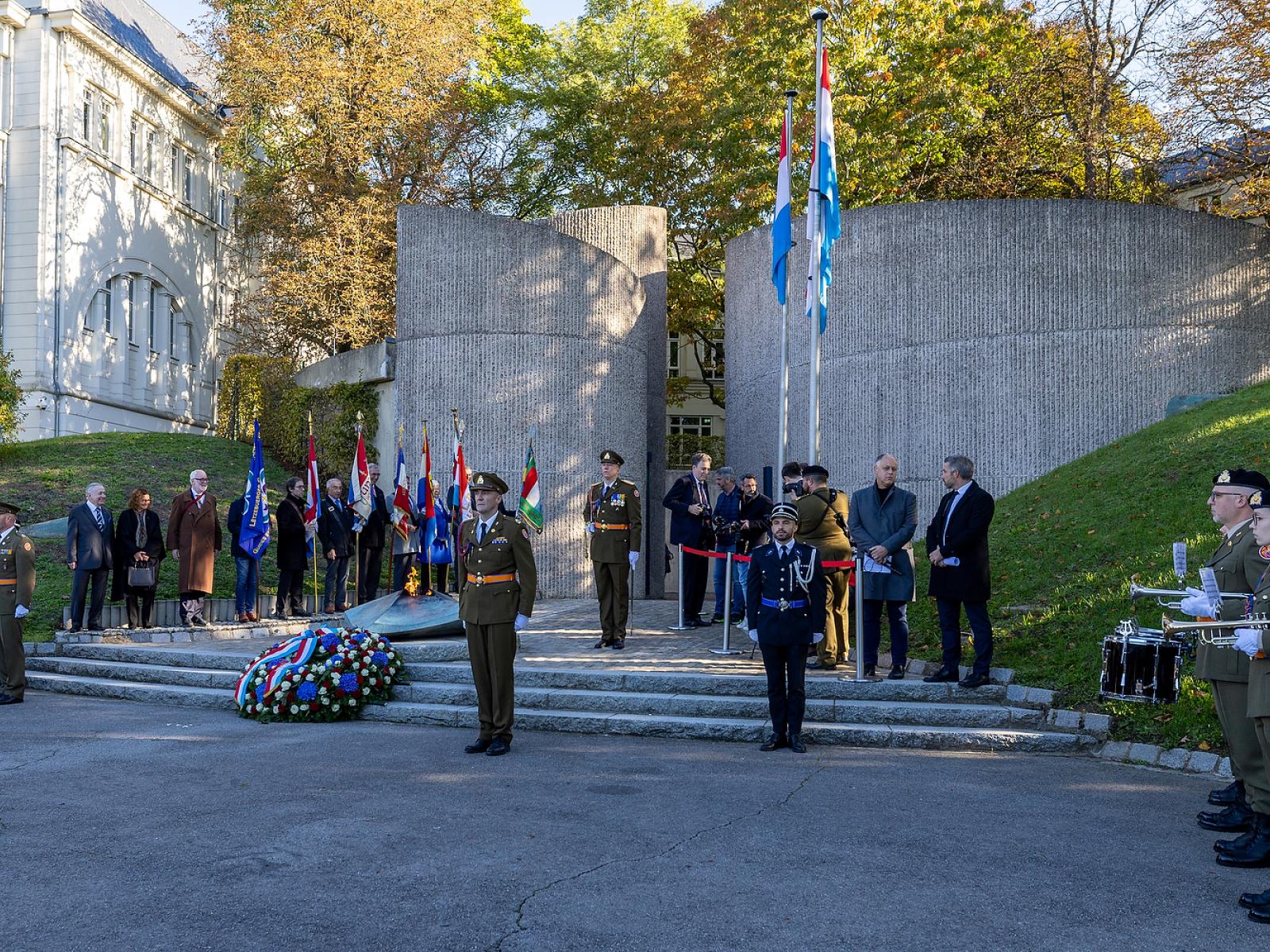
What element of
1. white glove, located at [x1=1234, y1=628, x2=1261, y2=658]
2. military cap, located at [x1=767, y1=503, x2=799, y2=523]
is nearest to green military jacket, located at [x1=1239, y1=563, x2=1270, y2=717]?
white glove, located at [x1=1234, y1=628, x2=1261, y2=658]

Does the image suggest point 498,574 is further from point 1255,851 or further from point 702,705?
point 1255,851

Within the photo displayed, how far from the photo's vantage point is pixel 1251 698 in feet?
17.6

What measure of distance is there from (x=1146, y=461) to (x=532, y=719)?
28.8 ft

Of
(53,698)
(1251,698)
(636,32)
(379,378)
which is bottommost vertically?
(53,698)

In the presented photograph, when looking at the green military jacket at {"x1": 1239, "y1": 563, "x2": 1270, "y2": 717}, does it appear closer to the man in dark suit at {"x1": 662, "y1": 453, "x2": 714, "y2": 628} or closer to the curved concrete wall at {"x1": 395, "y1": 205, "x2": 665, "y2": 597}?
the man in dark suit at {"x1": 662, "y1": 453, "x2": 714, "y2": 628}

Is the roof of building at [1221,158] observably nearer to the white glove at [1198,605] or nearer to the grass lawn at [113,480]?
the white glove at [1198,605]

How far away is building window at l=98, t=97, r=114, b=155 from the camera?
32.3 m

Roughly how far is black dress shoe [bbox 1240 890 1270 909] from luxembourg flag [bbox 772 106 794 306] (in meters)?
10.5

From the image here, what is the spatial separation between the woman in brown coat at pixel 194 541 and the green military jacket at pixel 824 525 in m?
7.75

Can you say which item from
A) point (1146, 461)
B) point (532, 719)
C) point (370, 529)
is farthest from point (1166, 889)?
point (370, 529)

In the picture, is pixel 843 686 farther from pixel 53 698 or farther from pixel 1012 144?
pixel 1012 144

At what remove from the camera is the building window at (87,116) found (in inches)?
1219

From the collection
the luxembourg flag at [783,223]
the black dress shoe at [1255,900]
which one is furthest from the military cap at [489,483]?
the luxembourg flag at [783,223]

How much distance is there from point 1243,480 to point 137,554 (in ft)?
39.6
